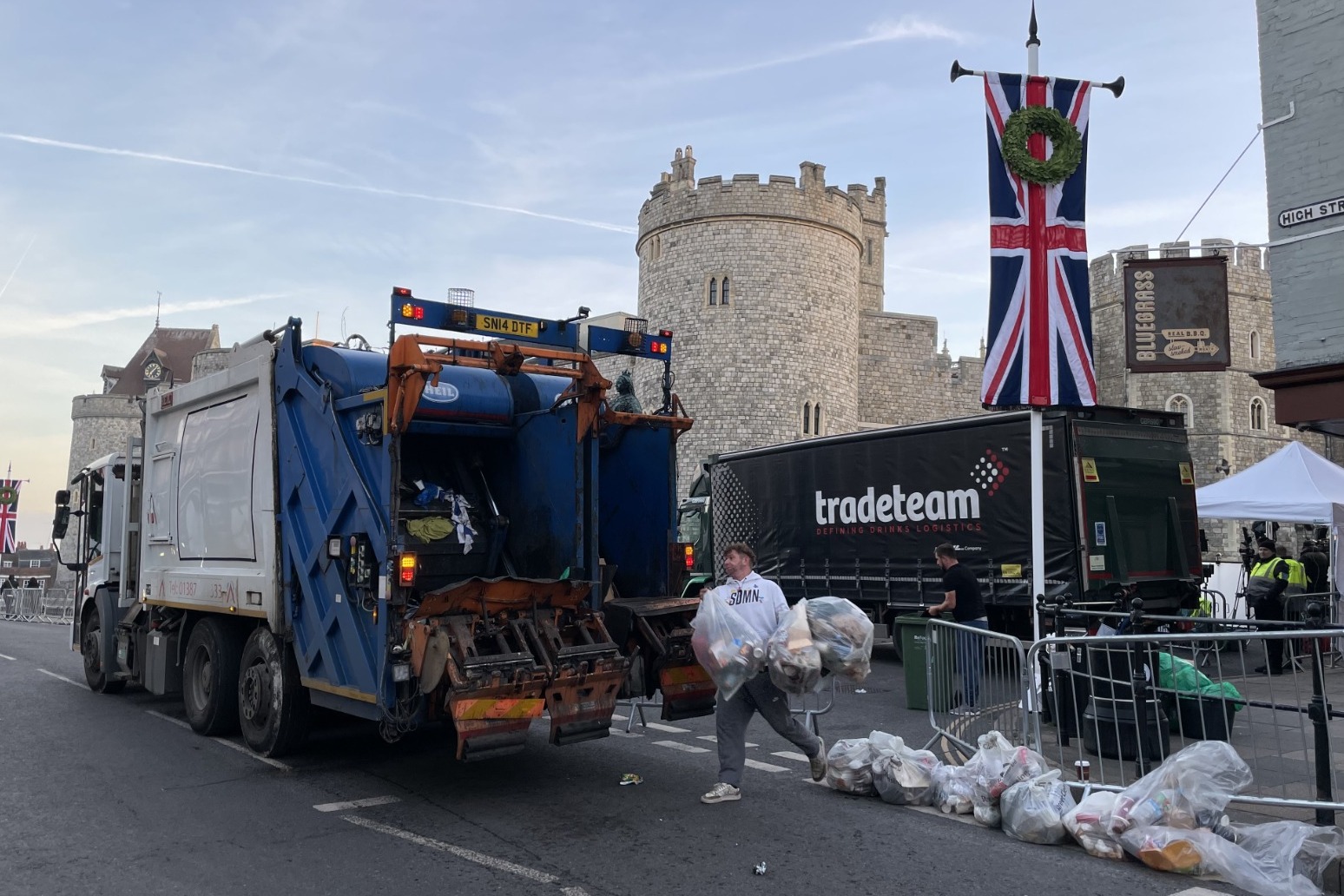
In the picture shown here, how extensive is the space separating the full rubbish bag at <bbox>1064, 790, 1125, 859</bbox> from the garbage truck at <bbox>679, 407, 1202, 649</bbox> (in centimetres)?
472

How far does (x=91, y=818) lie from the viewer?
6289 mm

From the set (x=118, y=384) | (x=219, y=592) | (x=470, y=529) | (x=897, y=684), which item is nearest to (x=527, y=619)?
(x=470, y=529)

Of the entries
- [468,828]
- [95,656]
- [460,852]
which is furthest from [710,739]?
[95,656]

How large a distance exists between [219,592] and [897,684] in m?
7.72

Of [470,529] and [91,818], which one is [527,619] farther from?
[91,818]

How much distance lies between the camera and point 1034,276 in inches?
415

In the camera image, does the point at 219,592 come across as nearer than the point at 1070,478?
Yes

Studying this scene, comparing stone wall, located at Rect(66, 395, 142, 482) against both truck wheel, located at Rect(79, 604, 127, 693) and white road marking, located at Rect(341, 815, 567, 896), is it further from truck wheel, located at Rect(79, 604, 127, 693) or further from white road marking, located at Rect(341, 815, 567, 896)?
white road marking, located at Rect(341, 815, 567, 896)

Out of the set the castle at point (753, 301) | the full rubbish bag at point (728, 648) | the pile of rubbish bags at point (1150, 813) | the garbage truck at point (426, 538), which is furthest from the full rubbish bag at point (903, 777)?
the castle at point (753, 301)

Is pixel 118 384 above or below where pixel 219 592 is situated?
above

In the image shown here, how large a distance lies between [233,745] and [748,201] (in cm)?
3230

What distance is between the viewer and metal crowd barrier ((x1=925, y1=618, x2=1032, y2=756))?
24.5 feet

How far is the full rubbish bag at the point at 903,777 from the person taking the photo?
659 cm

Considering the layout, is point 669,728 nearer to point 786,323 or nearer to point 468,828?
point 468,828
